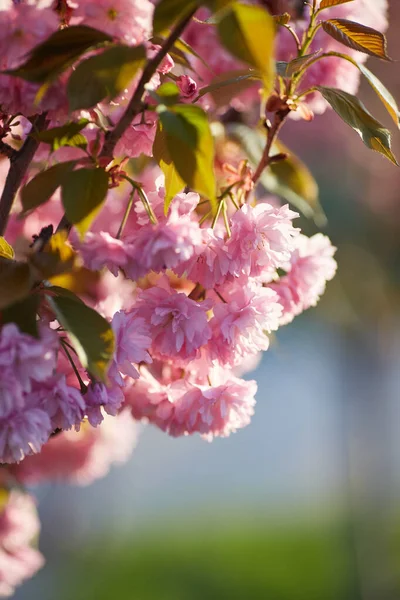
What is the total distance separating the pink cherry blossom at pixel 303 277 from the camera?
2.47ft

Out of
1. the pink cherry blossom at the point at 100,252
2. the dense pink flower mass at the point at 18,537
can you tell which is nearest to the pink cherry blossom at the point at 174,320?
the pink cherry blossom at the point at 100,252

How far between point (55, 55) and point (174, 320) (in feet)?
0.79

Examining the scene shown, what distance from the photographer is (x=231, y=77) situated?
64 centimetres

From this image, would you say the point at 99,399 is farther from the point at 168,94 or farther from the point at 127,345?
the point at 168,94

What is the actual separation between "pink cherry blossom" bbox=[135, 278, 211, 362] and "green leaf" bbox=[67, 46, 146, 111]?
0.21 metres

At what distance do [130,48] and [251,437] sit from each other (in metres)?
5.58

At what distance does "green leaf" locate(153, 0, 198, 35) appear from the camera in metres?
0.46

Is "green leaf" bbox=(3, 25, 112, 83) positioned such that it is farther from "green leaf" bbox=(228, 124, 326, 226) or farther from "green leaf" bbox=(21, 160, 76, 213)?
"green leaf" bbox=(228, 124, 326, 226)

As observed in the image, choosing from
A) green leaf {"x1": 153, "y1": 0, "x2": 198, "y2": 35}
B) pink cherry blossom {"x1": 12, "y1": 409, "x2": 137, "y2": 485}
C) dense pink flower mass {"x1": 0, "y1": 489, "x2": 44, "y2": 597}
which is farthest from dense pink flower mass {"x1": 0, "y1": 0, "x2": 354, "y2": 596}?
dense pink flower mass {"x1": 0, "y1": 489, "x2": 44, "y2": 597}

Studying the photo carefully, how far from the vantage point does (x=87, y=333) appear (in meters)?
0.48

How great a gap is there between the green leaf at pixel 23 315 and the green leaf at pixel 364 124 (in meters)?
0.31

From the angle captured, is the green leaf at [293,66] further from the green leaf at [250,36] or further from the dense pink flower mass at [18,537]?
the dense pink flower mass at [18,537]

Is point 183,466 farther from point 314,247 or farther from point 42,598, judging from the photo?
point 314,247

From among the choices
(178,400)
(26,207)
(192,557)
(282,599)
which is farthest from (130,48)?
(192,557)
